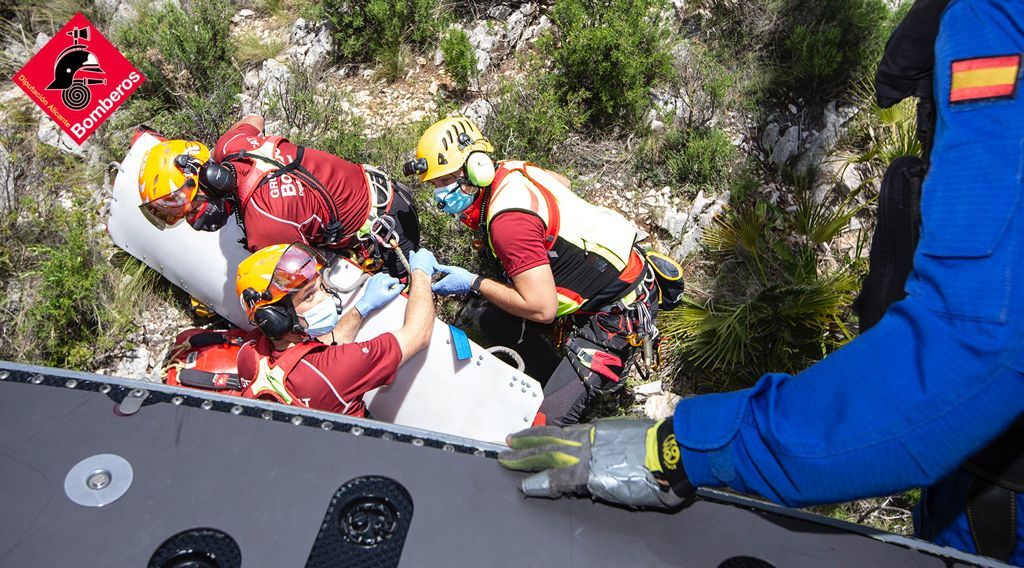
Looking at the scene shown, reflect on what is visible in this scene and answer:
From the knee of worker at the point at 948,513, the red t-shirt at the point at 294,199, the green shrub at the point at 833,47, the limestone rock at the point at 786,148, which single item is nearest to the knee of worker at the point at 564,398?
the red t-shirt at the point at 294,199

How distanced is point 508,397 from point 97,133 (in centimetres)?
548

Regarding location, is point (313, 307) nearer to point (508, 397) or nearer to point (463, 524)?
point (508, 397)

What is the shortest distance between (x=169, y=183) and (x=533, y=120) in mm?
3240

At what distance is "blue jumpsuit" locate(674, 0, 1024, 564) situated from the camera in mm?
1390

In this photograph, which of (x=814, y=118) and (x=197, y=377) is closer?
(x=197, y=377)

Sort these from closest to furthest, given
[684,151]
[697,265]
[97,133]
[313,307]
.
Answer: [313,307] → [697,265] → [684,151] → [97,133]

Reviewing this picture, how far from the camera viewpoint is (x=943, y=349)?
1.42 metres

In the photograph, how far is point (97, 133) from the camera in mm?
6496

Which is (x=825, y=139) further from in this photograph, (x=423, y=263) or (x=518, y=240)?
(x=423, y=263)

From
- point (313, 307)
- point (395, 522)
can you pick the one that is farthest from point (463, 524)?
point (313, 307)

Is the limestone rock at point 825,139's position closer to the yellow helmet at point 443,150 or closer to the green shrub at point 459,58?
the green shrub at point 459,58

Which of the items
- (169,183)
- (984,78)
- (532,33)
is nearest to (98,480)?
(984,78)

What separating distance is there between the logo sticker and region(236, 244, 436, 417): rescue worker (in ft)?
12.0

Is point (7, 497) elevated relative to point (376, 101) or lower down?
lower down
